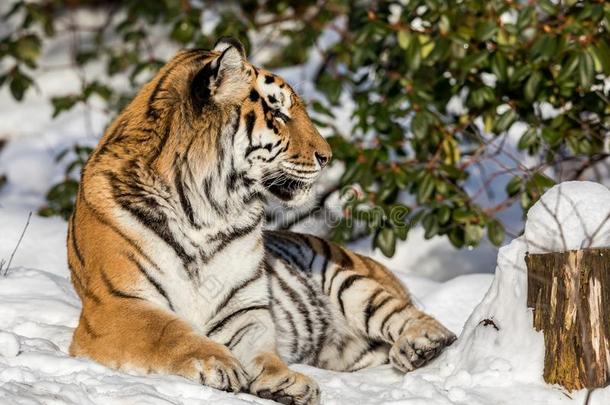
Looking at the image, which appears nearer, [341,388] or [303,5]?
[341,388]

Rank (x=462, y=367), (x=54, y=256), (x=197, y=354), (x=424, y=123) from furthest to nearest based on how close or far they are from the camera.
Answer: (x=424, y=123)
(x=54, y=256)
(x=462, y=367)
(x=197, y=354)

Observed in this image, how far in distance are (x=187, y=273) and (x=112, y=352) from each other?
0.38 m

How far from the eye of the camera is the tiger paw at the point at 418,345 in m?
3.49

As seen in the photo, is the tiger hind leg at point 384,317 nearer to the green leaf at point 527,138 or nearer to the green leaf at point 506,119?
the green leaf at point 527,138

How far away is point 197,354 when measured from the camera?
117 inches

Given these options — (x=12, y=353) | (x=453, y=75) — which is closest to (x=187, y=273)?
(x=12, y=353)

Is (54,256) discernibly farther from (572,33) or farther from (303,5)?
(303,5)

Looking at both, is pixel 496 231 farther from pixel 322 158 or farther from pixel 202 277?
pixel 202 277

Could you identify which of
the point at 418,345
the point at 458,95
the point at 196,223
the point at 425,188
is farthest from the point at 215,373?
the point at 458,95

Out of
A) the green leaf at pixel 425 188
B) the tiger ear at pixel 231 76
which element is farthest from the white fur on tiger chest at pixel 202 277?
the green leaf at pixel 425 188

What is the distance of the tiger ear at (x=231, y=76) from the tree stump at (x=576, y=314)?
3.89 feet

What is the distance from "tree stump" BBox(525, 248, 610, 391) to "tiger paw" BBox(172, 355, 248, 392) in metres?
0.92

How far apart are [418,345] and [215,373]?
906mm

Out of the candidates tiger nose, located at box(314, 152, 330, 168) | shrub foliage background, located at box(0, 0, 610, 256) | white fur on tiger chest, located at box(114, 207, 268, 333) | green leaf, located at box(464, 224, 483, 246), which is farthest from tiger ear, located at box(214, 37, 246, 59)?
green leaf, located at box(464, 224, 483, 246)
